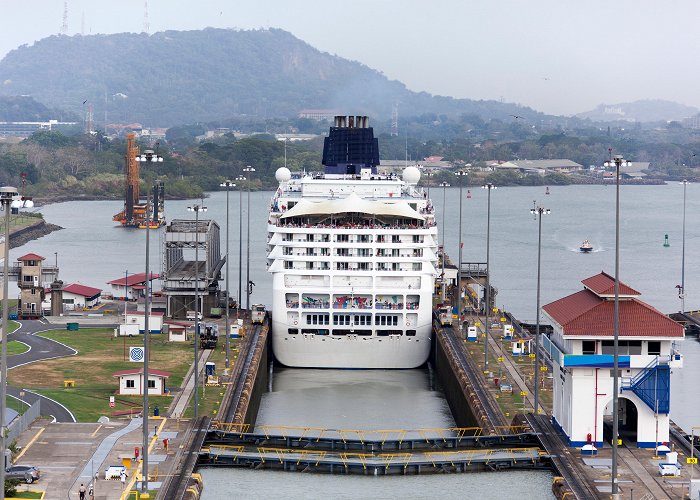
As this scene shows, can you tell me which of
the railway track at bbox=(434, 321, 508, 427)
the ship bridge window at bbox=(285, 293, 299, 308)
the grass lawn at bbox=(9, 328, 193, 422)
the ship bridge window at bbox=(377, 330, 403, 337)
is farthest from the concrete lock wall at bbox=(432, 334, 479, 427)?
the grass lawn at bbox=(9, 328, 193, 422)

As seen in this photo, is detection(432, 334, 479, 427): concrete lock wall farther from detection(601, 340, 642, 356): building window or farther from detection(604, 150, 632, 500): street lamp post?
detection(604, 150, 632, 500): street lamp post

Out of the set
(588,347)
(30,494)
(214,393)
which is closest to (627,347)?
(588,347)

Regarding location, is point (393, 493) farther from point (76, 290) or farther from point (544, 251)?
point (544, 251)

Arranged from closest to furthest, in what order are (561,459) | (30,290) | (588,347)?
(561,459)
(588,347)
(30,290)

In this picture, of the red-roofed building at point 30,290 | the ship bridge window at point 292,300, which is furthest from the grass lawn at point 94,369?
the red-roofed building at point 30,290

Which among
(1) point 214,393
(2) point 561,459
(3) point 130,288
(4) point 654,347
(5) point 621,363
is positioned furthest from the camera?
(3) point 130,288

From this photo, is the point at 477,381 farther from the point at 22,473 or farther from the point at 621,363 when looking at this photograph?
the point at 22,473
